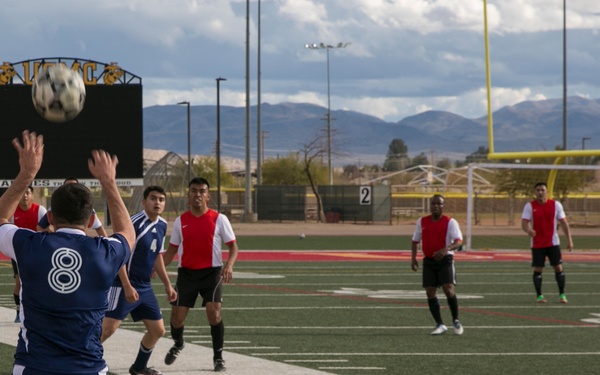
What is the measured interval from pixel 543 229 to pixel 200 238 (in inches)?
357

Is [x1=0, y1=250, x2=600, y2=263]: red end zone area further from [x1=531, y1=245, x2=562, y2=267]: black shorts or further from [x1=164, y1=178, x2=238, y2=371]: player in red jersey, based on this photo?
[x1=164, y1=178, x2=238, y2=371]: player in red jersey

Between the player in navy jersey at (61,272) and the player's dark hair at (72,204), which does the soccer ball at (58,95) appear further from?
the player's dark hair at (72,204)

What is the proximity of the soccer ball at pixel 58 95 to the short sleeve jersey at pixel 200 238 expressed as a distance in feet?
10.4

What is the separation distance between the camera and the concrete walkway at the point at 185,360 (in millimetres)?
10508

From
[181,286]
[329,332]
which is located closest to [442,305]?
[329,332]

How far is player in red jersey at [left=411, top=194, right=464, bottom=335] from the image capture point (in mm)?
13984

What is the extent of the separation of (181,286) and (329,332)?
352 centimetres

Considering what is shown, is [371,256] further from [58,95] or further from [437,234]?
[58,95]

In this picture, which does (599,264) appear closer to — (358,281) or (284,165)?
(358,281)

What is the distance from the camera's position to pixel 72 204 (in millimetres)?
5426

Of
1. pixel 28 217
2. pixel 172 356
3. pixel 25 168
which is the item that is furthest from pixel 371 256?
pixel 25 168

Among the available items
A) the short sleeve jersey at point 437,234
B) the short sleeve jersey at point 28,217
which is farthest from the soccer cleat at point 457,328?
the short sleeve jersey at point 28,217

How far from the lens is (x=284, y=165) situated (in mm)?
103188

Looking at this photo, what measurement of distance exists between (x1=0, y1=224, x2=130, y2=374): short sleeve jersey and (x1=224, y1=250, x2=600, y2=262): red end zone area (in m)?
22.6
